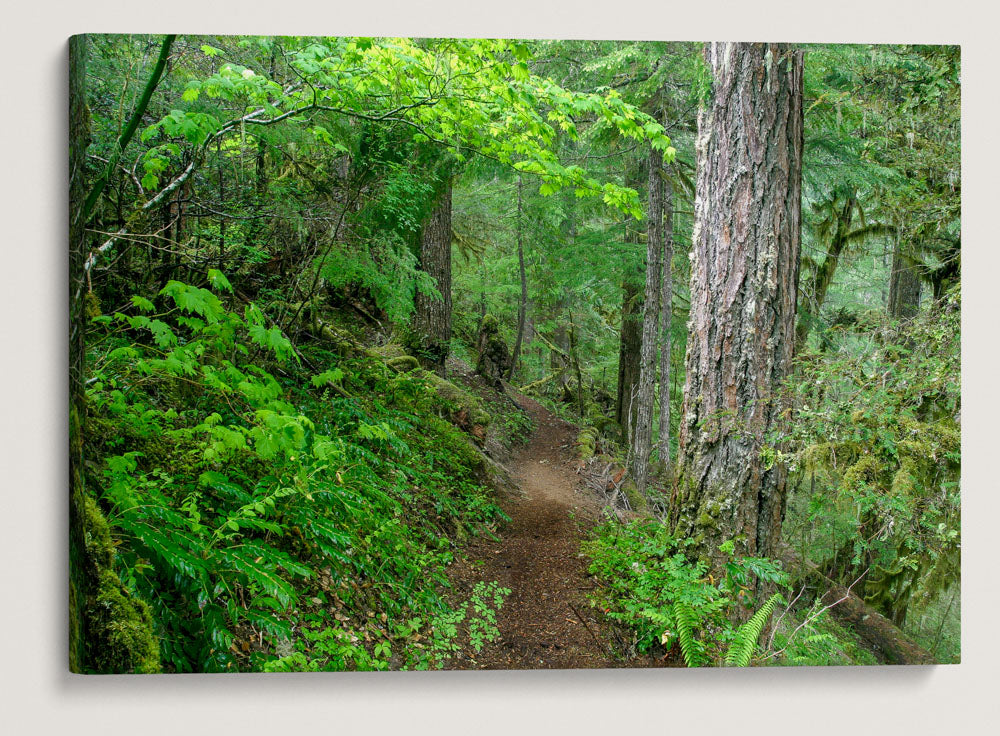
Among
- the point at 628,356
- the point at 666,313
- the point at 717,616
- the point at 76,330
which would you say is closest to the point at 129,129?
the point at 76,330

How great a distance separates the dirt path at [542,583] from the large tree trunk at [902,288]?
1.88 metres

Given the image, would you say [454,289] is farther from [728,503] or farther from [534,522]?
[728,503]

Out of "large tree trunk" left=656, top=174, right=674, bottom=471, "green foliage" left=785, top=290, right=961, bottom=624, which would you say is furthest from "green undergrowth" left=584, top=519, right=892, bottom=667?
"large tree trunk" left=656, top=174, right=674, bottom=471

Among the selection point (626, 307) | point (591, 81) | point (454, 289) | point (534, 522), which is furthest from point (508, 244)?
point (534, 522)

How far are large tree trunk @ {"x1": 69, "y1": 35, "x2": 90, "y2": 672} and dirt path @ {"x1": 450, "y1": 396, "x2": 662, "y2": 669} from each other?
1687mm

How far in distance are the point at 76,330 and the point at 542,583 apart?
2.52 metres

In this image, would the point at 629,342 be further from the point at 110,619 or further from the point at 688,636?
the point at 110,619

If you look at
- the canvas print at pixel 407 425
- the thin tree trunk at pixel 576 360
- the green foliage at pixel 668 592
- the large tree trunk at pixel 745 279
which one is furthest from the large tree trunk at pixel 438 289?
the green foliage at pixel 668 592

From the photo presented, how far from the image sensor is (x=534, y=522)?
3.34 metres

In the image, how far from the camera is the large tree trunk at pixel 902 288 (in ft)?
9.87

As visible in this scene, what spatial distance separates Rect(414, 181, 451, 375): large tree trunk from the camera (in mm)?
3850

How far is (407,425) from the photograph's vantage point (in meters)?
3.55

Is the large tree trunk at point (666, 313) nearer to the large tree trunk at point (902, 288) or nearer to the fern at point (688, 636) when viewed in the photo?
the large tree trunk at point (902, 288)

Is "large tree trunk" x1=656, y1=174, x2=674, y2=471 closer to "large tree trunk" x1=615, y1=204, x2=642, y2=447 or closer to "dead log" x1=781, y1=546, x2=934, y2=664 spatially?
"large tree trunk" x1=615, y1=204, x2=642, y2=447
